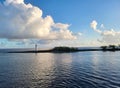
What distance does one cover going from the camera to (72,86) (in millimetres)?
35312

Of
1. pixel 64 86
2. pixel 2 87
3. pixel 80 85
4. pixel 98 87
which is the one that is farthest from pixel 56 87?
pixel 2 87

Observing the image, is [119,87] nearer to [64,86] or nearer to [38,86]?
[64,86]

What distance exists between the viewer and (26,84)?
37.7m

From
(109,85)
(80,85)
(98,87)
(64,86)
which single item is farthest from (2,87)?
(109,85)

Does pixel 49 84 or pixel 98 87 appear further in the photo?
pixel 49 84

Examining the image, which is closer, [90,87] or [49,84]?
[90,87]

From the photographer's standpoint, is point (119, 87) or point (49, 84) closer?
point (119, 87)

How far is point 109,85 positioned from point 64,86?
Answer: 883 centimetres

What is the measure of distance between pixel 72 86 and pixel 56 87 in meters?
3.13

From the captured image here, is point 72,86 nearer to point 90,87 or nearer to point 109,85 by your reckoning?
point 90,87

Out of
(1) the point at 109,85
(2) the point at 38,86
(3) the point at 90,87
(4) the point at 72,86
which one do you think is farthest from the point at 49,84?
(1) the point at 109,85

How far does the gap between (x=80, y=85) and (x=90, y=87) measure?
247cm

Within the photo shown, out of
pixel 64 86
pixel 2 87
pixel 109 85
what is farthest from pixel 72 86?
pixel 2 87

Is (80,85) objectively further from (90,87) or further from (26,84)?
(26,84)
